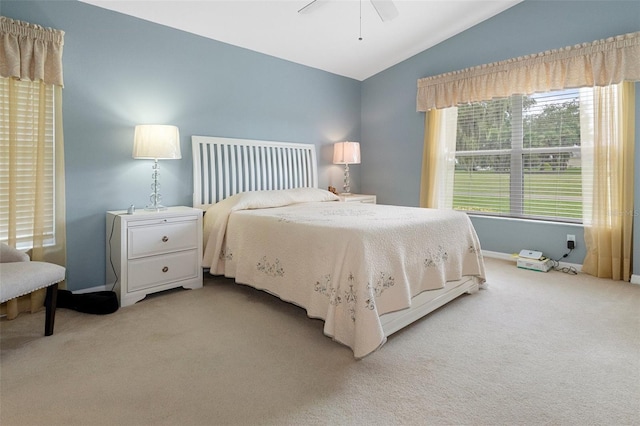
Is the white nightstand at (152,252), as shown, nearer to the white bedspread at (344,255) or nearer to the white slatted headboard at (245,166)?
the white bedspread at (344,255)

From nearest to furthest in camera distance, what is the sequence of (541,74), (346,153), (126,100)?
(126,100)
(541,74)
(346,153)

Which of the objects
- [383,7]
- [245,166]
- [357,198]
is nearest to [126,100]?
[245,166]

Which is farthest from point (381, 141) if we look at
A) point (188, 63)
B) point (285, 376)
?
point (285, 376)

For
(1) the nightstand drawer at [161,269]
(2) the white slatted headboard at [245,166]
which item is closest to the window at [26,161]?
(1) the nightstand drawer at [161,269]

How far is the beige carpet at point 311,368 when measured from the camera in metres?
1.51

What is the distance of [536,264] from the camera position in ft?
12.1

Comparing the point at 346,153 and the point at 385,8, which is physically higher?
the point at 385,8

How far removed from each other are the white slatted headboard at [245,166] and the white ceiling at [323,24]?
1096mm

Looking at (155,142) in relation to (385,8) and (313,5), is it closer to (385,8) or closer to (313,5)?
(313,5)

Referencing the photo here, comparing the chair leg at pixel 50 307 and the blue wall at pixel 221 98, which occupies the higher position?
the blue wall at pixel 221 98

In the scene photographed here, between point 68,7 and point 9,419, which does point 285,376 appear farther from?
point 68,7

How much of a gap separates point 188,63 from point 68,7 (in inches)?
39.8

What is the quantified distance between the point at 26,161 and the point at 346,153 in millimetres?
3412

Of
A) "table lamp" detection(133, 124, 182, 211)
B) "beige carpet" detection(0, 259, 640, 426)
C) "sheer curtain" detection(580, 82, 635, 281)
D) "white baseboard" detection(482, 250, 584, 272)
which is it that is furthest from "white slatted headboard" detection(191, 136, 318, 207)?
"sheer curtain" detection(580, 82, 635, 281)
